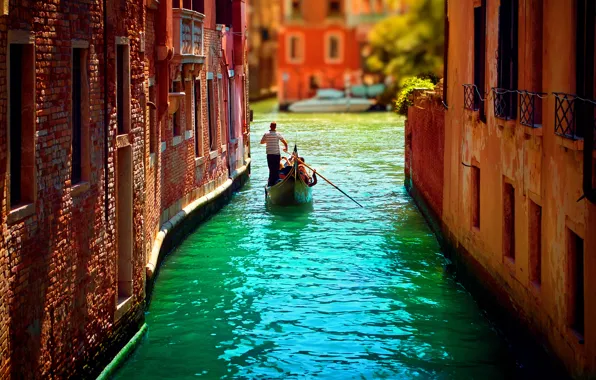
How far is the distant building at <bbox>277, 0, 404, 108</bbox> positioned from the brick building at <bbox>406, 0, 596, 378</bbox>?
1942 inches

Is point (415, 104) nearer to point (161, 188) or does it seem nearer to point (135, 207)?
point (161, 188)

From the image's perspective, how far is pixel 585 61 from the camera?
901cm

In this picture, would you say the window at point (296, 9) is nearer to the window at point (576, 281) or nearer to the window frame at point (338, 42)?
the window frame at point (338, 42)

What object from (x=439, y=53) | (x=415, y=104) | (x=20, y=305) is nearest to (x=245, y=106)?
(x=415, y=104)

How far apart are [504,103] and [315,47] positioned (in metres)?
54.5

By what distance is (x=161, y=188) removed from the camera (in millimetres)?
16453

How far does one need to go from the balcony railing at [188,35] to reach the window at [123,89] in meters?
6.33

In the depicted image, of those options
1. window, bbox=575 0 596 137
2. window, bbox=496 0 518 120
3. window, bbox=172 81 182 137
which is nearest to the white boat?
window, bbox=172 81 182 137

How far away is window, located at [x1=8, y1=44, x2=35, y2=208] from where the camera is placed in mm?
7848

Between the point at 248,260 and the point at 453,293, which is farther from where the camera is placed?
A: the point at 248,260

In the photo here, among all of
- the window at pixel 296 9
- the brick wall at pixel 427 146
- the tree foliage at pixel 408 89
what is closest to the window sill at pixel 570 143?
the brick wall at pixel 427 146

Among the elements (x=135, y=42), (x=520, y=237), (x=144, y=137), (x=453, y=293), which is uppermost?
(x=135, y=42)

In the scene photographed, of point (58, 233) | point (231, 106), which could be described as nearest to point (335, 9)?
point (231, 106)

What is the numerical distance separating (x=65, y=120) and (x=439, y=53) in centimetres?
4749
